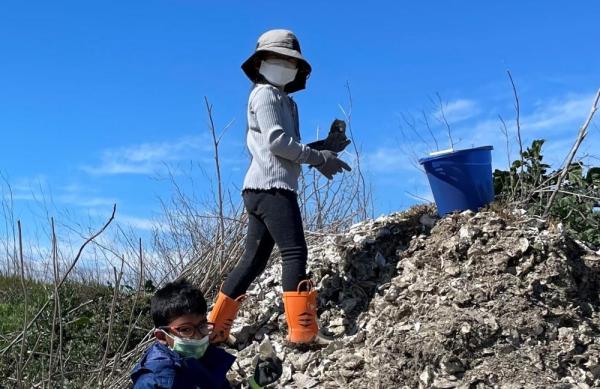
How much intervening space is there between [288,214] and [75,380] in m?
1.87

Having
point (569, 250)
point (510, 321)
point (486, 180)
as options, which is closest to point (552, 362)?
point (510, 321)

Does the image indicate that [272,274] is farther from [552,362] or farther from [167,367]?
[167,367]

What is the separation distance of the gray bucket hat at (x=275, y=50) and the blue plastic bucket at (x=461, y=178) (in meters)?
1.01

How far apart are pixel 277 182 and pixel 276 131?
0.91 feet

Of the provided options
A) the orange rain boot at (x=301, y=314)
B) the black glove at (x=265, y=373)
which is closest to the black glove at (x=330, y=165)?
the orange rain boot at (x=301, y=314)

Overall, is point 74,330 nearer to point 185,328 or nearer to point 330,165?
point 330,165

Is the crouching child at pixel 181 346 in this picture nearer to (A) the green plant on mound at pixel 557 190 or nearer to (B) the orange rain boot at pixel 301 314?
(B) the orange rain boot at pixel 301 314

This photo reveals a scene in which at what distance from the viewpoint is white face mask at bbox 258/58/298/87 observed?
14.5ft

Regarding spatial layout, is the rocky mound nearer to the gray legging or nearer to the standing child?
the standing child

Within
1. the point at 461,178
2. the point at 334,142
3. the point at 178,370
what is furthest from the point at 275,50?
the point at 178,370

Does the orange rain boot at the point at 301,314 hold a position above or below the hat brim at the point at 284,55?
below

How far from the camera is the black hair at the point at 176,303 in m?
2.77

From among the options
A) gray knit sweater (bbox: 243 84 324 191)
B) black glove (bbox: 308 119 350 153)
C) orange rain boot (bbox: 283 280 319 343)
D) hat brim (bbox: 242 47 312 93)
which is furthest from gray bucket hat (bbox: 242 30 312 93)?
orange rain boot (bbox: 283 280 319 343)

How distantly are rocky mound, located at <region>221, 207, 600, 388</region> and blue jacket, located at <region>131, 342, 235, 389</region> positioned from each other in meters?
1.27
